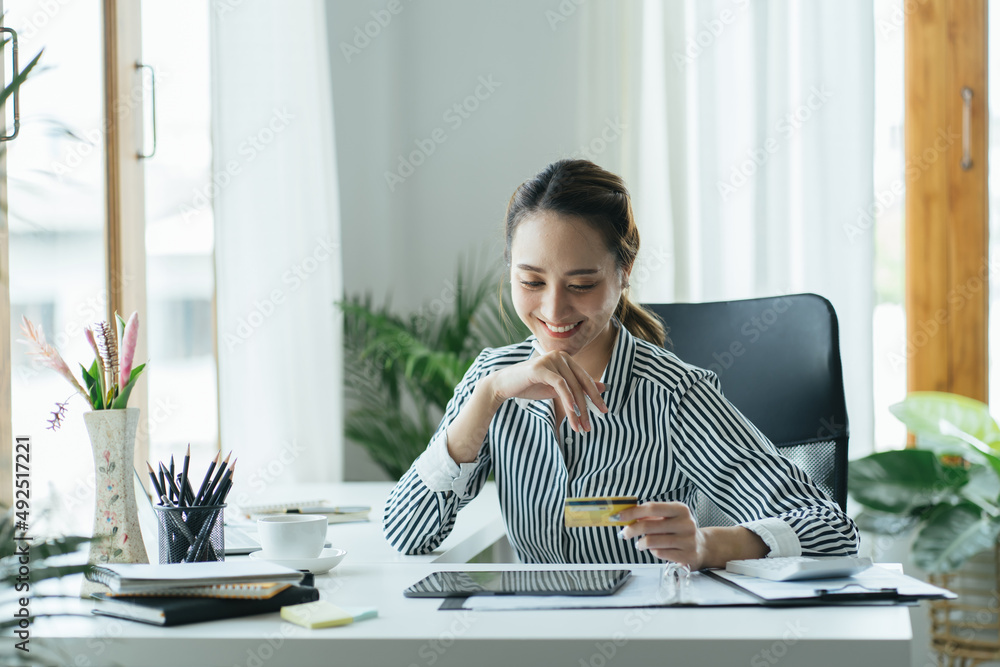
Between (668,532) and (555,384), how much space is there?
0.25 m

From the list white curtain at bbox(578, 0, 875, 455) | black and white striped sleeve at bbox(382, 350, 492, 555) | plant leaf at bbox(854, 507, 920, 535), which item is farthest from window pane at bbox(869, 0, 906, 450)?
black and white striped sleeve at bbox(382, 350, 492, 555)

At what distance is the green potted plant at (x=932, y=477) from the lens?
91.0 inches

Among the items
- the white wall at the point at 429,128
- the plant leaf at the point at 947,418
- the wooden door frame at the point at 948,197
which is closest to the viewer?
the plant leaf at the point at 947,418

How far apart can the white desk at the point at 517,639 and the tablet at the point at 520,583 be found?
0.06m

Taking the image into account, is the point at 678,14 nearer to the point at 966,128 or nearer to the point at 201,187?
the point at 966,128

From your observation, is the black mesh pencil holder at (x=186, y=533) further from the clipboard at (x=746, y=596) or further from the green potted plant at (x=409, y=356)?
the green potted plant at (x=409, y=356)

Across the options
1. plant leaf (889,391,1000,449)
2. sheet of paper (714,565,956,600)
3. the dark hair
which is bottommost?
sheet of paper (714,565,956,600)

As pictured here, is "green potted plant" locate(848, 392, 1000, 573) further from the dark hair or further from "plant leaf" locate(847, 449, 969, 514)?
the dark hair

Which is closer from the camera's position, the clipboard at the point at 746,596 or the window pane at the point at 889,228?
the clipboard at the point at 746,596

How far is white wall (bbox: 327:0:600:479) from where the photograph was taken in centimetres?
304

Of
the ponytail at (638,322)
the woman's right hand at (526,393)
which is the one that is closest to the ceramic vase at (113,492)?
the woman's right hand at (526,393)

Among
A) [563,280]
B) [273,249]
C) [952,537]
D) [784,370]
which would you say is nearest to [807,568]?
[563,280]

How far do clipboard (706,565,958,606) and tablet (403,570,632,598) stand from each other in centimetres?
14

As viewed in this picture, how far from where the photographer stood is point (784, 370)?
1.59 m
